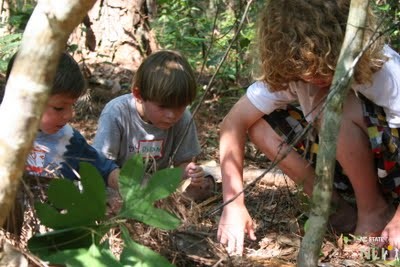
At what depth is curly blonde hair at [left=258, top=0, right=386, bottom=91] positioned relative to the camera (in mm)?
1983

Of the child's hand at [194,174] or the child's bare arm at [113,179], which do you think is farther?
the child's hand at [194,174]

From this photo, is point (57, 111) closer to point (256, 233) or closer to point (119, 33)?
point (256, 233)

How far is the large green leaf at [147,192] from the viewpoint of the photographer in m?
1.55

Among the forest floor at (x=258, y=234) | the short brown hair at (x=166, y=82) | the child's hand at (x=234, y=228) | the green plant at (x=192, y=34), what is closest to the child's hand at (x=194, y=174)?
the forest floor at (x=258, y=234)

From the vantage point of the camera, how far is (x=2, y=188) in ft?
4.19

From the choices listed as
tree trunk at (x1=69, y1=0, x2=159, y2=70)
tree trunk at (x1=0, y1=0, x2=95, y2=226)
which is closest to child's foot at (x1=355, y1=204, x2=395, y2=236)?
tree trunk at (x1=0, y1=0, x2=95, y2=226)

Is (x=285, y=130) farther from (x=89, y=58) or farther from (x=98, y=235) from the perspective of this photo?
(x=89, y=58)

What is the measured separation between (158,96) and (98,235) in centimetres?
116

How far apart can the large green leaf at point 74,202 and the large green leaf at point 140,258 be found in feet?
0.43

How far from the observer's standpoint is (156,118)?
2.71 meters

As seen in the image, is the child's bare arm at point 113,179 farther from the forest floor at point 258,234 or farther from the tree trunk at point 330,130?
the tree trunk at point 330,130

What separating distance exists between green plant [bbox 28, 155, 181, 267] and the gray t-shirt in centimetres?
118

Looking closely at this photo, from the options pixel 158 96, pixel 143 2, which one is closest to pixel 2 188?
pixel 158 96

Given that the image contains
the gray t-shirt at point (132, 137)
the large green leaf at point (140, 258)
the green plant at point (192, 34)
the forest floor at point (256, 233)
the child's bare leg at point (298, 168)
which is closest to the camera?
the large green leaf at point (140, 258)
